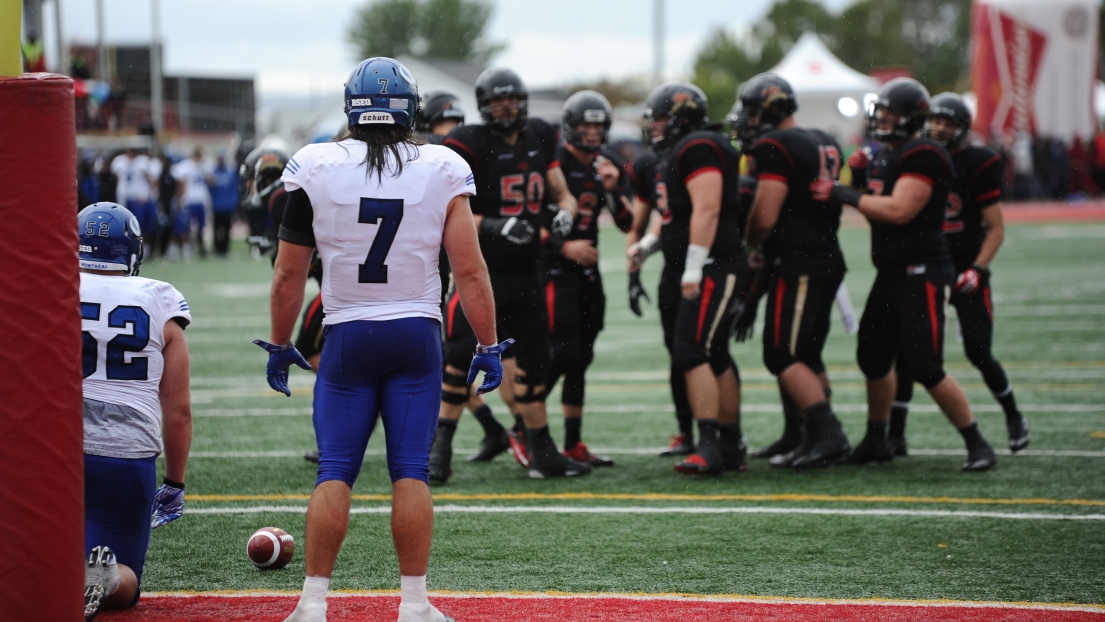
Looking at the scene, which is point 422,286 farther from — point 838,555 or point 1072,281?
point 1072,281

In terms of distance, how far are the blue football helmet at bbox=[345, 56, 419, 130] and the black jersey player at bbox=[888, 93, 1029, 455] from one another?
13.6ft

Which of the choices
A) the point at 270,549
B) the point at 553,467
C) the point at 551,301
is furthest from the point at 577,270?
the point at 270,549

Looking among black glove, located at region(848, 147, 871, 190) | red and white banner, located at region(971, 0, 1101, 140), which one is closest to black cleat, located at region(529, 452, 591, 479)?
black glove, located at region(848, 147, 871, 190)

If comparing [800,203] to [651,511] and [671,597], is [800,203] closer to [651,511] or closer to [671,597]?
[651,511]

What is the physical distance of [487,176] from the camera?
260 inches

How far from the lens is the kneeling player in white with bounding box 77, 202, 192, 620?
418 cm

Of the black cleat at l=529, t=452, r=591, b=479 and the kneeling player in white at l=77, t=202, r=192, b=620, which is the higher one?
the kneeling player in white at l=77, t=202, r=192, b=620

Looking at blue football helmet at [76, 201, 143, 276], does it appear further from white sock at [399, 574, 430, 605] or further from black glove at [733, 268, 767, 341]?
black glove at [733, 268, 767, 341]

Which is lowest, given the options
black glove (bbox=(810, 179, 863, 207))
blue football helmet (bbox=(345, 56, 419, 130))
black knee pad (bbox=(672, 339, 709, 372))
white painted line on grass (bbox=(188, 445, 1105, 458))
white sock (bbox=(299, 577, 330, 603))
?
white painted line on grass (bbox=(188, 445, 1105, 458))

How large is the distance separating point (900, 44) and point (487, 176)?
78066mm

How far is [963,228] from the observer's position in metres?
7.43

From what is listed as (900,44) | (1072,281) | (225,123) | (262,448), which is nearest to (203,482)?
(262,448)

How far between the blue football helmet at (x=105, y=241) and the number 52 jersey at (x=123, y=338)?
0.16 ft

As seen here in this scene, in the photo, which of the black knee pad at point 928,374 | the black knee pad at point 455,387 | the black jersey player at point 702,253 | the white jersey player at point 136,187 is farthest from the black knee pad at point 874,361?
the white jersey player at point 136,187
